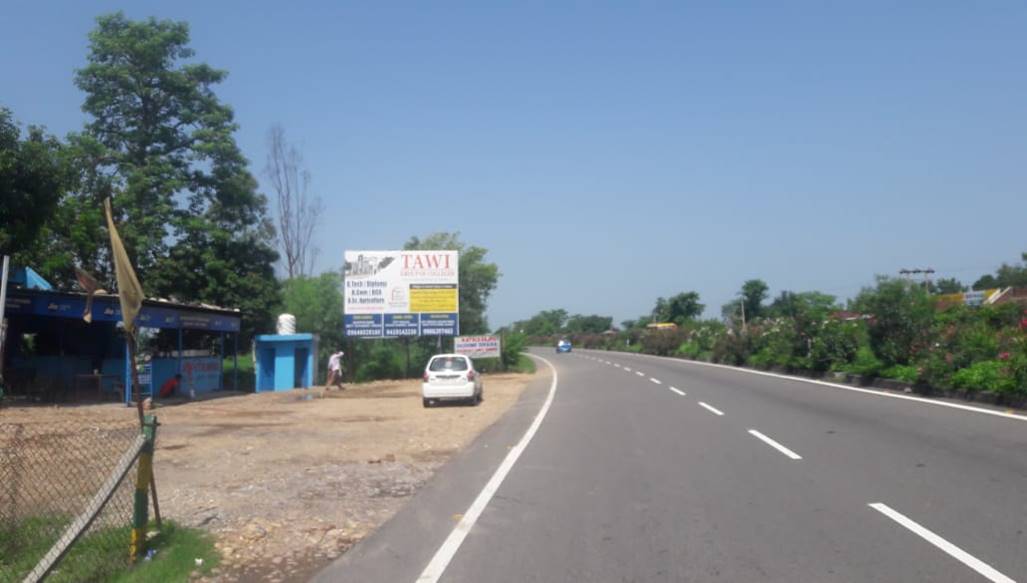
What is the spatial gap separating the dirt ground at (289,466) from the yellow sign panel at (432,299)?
11603 mm

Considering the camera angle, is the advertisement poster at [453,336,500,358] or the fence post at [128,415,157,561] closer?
the fence post at [128,415,157,561]

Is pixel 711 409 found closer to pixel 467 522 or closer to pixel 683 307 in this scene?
pixel 467 522

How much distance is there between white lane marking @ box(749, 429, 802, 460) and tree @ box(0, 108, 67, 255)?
1780 cm

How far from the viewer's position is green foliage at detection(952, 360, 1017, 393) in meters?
16.3

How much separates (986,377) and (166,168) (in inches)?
1170

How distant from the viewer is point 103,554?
6.38m

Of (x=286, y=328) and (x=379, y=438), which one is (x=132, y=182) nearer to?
(x=286, y=328)

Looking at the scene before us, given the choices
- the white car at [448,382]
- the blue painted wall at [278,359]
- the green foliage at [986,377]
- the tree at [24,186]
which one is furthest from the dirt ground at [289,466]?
the green foliage at [986,377]

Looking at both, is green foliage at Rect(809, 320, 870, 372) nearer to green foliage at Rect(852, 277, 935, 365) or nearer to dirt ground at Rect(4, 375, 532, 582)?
green foliage at Rect(852, 277, 935, 365)

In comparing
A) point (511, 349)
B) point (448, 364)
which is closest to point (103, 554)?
point (448, 364)

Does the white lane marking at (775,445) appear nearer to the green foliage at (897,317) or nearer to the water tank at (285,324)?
the green foliage at (897,317)

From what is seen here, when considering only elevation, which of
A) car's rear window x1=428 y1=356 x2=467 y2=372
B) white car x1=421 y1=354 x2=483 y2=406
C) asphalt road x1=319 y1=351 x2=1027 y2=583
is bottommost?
asphalt road x1=319 y1=351 x2=1027 y2=583

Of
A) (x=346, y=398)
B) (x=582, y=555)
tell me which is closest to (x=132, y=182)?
(x=346, y=398)

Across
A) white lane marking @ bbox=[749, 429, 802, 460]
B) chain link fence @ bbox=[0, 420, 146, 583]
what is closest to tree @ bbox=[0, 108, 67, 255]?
chain link fence @ bbox=[0, 420, 146, 583]
